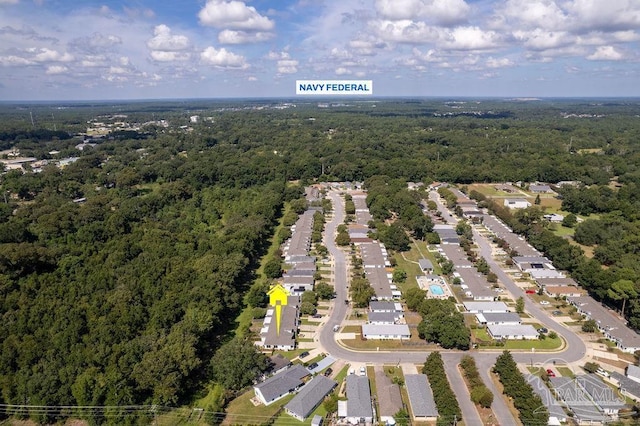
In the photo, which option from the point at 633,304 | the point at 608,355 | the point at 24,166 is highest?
the point at 24,166

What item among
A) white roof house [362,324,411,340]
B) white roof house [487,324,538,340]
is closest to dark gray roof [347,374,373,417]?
white roof house [362,324,411,340]

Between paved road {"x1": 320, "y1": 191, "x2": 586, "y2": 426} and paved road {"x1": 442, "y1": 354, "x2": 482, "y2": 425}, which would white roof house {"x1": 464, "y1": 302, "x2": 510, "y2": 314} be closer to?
paved road {"x1": 320, "y1": 191, "x2": 586, "y2": 426}

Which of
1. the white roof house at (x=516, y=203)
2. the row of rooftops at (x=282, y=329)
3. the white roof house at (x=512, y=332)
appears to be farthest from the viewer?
the white roof house at (x=516, y=203)

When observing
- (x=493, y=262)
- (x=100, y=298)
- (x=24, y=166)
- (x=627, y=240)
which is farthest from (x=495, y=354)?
(x=24, y=166)

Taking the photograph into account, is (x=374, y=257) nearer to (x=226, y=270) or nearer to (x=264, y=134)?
(x=226, y=270)

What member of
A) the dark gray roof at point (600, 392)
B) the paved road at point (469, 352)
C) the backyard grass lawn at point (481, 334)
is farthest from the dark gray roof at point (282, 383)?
the dark gray roof at point (600, 392)

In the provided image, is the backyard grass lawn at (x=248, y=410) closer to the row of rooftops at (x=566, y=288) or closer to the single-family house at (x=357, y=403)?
the single-family house at (x=357, y=403)
